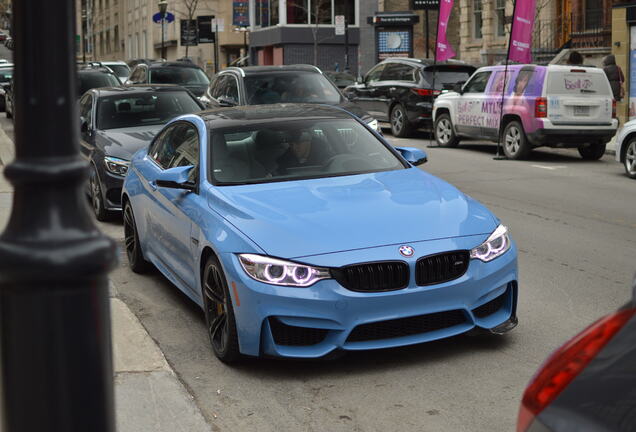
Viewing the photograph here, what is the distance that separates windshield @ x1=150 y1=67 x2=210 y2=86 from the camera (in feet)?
81.7

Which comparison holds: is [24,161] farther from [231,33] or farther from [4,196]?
[231,33]

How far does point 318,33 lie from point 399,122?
104ft

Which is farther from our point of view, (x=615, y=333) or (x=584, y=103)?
(x=584, y=103)

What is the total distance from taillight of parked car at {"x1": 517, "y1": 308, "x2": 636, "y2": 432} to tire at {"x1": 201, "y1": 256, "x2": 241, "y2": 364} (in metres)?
3.48

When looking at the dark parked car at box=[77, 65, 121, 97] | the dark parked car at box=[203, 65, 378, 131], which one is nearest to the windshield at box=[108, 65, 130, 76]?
the dark parked car at box=[77, 65, 121, 97]

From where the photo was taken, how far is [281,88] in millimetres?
16328

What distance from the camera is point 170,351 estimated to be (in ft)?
21.2

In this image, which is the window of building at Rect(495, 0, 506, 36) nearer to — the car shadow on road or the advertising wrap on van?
the car shadow on road

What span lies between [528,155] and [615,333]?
1697cm

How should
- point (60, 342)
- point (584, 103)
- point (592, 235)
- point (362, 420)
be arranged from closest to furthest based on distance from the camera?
point (60, 342), point (362, 420), point (592, 235), point (584, 103)

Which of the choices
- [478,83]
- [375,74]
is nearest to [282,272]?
[478,83]

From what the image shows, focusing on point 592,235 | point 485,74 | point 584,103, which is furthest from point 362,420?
point 485,74

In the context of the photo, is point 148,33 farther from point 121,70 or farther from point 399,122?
point 399,122

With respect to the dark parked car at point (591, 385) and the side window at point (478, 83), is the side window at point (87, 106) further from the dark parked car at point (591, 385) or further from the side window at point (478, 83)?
the dark parked car at point (591, 385)
